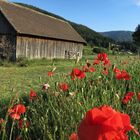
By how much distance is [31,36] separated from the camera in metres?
34.8

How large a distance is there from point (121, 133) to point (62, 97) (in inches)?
157

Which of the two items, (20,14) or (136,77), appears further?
(20,14)

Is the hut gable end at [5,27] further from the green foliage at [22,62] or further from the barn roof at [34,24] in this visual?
the green foliage at [22,62]

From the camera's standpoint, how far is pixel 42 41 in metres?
36.9

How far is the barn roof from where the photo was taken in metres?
34.3

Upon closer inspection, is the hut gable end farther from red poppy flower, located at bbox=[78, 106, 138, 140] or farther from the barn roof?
red poppy flower, located at bbox=[78, 106, 138, 140]

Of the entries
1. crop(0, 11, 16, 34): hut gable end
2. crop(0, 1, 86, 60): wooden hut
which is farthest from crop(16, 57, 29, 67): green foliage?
crop(0, 11, 16, 34): hut gable end

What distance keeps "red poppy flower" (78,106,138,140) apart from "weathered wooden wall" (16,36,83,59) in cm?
3048

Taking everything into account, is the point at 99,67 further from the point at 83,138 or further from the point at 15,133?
the point at 83,138

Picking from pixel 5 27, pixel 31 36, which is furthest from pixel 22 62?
pixel 31 36

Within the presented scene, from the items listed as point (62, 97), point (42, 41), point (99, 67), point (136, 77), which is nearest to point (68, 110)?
point (62, 97)

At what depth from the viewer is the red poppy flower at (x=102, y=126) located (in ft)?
3.67

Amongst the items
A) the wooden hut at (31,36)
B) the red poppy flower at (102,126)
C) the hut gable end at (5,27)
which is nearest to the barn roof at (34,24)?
the wooden hut at (31,36)

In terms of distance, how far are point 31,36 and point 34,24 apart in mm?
4168
